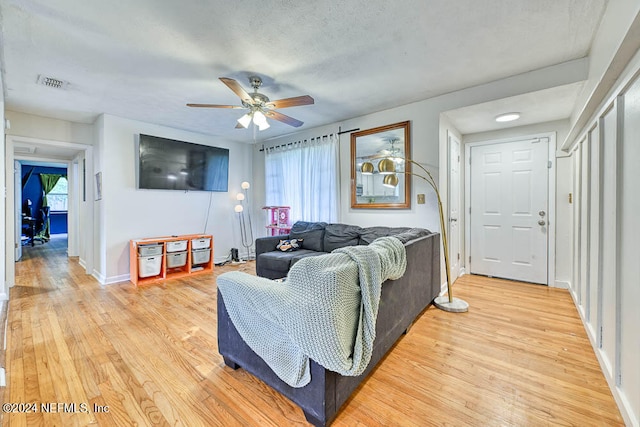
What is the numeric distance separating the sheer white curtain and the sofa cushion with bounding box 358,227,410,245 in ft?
2.39

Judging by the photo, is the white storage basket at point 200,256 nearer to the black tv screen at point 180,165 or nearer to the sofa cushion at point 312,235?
the black tv screen at point 180,165

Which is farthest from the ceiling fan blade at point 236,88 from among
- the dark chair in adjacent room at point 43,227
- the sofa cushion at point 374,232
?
the dark chair in adjacent room at point 43,227

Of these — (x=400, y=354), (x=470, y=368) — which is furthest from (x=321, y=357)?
(x=470, y=368)

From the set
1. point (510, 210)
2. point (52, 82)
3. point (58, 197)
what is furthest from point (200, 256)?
point (58, 197)

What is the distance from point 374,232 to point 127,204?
3612 mm

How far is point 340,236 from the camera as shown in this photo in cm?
373

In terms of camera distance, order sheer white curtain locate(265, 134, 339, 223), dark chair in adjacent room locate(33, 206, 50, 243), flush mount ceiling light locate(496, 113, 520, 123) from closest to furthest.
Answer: flush mount ceiling light locate(496, 113, 520, 123), sheer white curtain locate(265, 134, 339, 223), dark chair in adjacent room locate(33, 206, 50, 243)

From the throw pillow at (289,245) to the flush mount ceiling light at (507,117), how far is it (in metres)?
3.04

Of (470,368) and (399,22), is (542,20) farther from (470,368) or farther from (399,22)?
(470,368)

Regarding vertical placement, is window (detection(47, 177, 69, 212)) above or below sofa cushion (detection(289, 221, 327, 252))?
above

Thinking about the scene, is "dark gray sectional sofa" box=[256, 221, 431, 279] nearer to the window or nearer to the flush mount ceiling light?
the flush mount ceiling light

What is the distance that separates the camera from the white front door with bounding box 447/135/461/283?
3.48 meters

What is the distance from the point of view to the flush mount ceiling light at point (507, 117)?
3215mm

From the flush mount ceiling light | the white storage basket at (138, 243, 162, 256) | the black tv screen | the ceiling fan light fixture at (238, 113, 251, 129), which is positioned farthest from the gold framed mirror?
the white storage basket at (138, 243, 162, 256)
